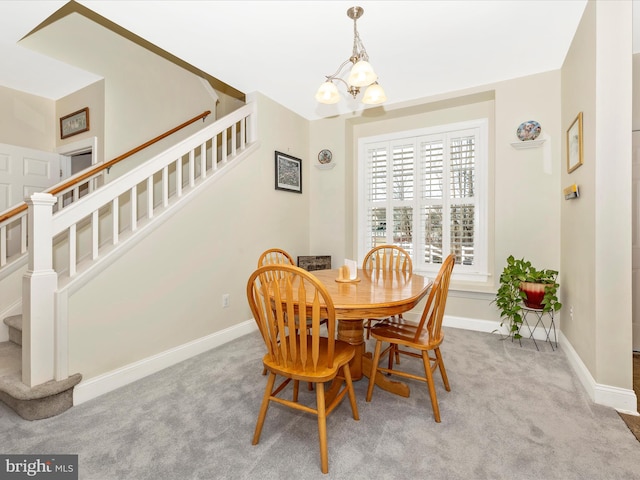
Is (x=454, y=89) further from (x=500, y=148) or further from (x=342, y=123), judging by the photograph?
(x=342, y=123)

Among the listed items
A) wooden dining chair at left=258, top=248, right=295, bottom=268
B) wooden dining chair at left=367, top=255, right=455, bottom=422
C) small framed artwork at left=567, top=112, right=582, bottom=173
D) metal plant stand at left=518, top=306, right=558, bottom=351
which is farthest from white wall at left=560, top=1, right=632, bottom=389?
wooden dining chair at left=258, top=248, right=295, bottom=268

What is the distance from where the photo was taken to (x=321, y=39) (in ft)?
8.31

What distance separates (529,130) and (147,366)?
4.04 meters

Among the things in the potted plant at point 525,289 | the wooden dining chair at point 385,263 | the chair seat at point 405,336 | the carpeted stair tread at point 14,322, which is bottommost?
the carpeted stair tread at point 14,322

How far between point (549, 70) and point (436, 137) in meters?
1.18

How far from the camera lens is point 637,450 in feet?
5.02

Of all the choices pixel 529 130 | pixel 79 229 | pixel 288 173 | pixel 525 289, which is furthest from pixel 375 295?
pixel 79 229

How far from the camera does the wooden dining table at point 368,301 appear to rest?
159 centimetres

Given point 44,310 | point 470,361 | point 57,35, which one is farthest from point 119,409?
point 57,35

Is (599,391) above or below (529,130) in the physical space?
below

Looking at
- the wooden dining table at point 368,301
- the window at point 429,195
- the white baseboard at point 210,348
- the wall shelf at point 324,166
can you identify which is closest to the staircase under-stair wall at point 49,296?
the white baseboard at point 210,348

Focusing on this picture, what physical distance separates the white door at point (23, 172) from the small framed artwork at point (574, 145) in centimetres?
516

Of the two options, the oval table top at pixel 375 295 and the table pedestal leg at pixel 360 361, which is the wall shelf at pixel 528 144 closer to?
the oval table top at pixel 375 295

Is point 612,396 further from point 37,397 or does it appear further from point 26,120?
point 26,120
